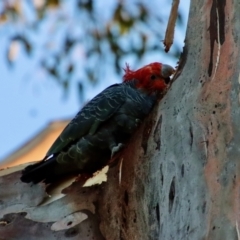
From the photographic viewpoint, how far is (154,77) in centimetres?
246

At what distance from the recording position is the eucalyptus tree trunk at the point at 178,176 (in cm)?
165

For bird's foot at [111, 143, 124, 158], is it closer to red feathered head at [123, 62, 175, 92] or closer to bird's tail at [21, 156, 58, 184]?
bird's tail at [21, 156, 58, 184]

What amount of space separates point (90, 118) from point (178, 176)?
508 millimetres

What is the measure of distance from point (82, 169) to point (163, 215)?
1.27ft

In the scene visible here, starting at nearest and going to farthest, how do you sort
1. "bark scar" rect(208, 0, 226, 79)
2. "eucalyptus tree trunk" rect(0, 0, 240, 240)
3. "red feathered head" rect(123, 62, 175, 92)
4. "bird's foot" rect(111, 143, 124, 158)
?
"eucalyptus tree trunk" rect(0, 0, 240, 240) → "bark scar" rect(208, 0, 226, 79) → "bird's foot" rect(111, 143, 124, 158) → "red feathered head" rect(123, 62, 175, 92)

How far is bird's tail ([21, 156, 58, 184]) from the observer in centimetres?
209

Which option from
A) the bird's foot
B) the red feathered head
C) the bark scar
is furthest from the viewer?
the red feathered head

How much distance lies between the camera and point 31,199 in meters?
2.12

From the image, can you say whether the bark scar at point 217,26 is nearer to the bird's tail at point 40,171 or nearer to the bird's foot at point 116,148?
the bird's foot at point 116,148

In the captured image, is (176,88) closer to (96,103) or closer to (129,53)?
(96,103)

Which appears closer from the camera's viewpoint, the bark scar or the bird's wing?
the bark scar

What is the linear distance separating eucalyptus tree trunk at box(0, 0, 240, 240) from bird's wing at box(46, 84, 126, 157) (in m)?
0.14

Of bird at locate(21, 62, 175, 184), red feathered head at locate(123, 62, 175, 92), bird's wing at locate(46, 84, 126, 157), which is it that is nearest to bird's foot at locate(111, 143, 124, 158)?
Answer: bird at locate(21, 62, 175, 184)

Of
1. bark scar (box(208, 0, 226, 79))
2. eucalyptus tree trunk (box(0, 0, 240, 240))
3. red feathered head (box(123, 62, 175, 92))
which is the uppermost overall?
bark scar (box(208, 0, 226, 79))
